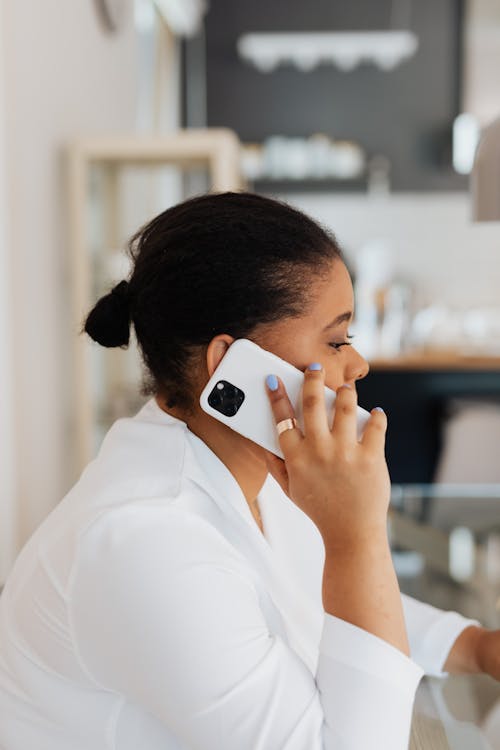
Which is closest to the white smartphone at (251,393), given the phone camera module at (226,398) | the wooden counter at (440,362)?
the phone camera module at (226,398)

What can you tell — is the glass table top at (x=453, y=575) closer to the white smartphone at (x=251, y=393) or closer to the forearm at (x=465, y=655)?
the forearm at (x=465, y=655)

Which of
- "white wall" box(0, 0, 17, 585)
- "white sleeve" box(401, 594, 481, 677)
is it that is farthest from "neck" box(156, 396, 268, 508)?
"white wall" box(0, 0, 17, 585)

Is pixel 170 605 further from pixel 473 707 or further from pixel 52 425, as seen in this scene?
pixel 52 425

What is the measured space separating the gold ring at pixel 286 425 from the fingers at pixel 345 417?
0.04m

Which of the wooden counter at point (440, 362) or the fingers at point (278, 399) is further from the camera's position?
the wooden counter at point (440, 362)

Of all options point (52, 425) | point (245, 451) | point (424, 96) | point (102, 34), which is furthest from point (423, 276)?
point (245, 451)

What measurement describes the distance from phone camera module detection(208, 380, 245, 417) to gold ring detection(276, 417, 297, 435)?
0.05 meters

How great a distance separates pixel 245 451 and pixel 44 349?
1.50 metres

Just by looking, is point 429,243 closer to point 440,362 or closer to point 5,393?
point 440,362

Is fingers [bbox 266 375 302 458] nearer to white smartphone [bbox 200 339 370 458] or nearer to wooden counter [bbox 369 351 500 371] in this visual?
white smartphone [bbox 200 339 370 458]

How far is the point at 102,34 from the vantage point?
288 centimetres

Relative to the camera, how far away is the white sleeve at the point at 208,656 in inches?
24.1

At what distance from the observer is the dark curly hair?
2.49ft

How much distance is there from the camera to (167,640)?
24.4 inches
